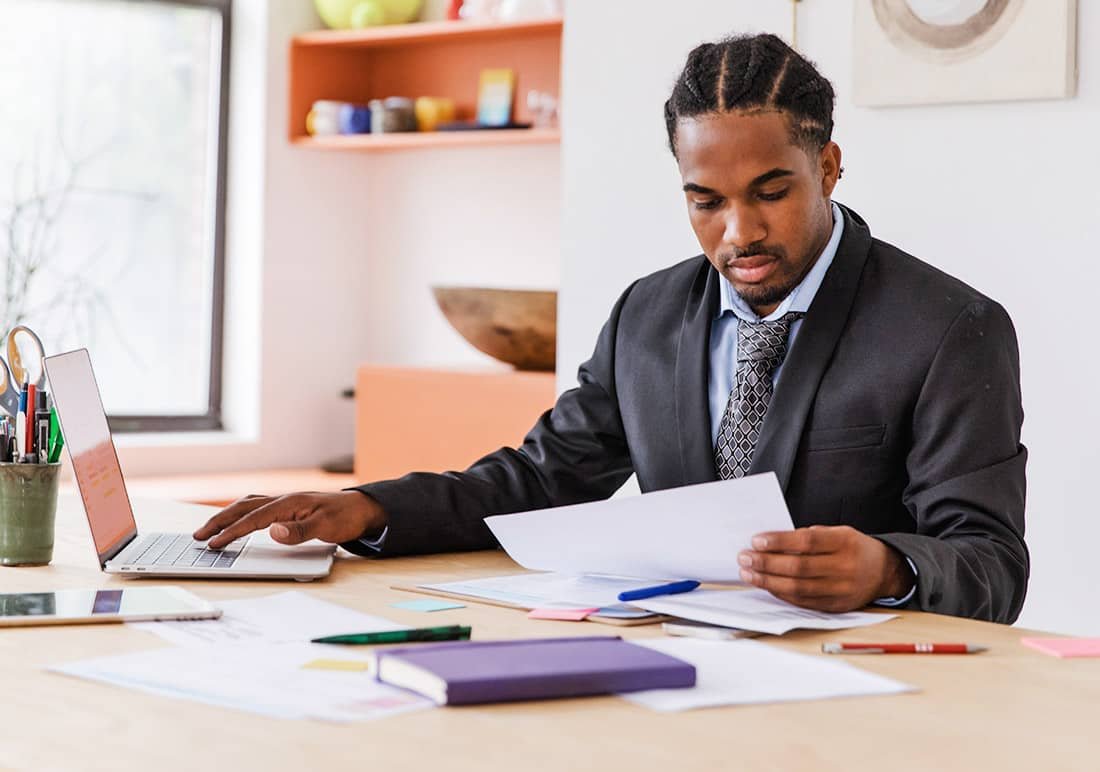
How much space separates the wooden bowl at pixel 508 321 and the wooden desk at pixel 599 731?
253 centimetres

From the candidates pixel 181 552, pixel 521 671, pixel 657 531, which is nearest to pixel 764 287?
pixel 657 531

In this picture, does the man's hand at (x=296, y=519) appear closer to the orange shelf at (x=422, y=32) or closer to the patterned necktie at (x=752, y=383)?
the patterned necktie at (x=752, y=383)

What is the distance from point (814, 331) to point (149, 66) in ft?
10.0

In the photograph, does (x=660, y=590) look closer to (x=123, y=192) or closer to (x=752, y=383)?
(x=752, y=383)

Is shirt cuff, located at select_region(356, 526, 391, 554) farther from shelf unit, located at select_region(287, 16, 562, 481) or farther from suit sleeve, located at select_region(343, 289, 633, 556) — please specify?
shelf unit, located at select_region(287, 16, 562, 481)

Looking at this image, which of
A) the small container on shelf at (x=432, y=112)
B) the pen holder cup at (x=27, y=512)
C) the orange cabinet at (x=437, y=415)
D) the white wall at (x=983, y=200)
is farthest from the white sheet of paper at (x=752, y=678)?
the small container on shelf at (x=432, y=112)

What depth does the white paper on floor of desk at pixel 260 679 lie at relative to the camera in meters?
1.07

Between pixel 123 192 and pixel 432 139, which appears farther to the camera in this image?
pixel 123 192

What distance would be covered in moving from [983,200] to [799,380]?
3.50ft

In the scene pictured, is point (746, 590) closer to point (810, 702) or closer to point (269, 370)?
point (810, 702)

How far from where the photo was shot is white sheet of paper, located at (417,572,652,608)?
1.45m

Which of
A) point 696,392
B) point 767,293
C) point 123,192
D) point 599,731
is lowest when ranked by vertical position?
point 599,731

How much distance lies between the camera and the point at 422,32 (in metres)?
4.16

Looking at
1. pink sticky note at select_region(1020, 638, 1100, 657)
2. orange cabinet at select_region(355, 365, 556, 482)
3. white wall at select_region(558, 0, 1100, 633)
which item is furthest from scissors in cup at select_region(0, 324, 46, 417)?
orange cabinet at select_region(355, 365, 556, 482)
